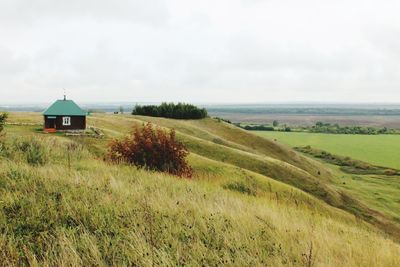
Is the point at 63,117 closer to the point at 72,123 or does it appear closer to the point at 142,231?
the point at 72,123

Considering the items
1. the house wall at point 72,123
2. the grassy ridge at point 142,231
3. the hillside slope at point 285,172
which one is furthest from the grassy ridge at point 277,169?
the grassy ridge at point 142,231

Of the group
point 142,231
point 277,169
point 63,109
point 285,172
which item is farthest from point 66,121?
point 142,231

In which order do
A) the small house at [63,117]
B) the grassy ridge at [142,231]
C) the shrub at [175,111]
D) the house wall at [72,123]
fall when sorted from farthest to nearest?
the shrub at [175,111] < the house wall at [72,123] < the small house at [63,117] < the grassy ridge at [142,231]

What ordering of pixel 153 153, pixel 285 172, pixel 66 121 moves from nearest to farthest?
pixel 153 153 → pixel 66 121 → pixel 285 172

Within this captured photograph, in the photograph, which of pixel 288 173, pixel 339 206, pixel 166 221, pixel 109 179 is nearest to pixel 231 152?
pixel 288 173

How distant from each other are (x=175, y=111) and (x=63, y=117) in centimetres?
4642

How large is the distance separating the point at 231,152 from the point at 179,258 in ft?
122

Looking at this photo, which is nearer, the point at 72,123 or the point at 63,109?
the point at 63,109

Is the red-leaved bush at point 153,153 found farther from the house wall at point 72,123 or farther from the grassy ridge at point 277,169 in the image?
the house wall at point 72,123

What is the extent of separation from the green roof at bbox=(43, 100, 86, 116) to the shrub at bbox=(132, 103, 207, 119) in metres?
44.1

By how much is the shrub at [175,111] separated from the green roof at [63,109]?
1738 inches

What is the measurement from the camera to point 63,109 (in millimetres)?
37938

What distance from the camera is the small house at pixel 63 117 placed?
37.2 meters

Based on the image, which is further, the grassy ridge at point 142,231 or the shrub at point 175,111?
the shrub at point 175,111
